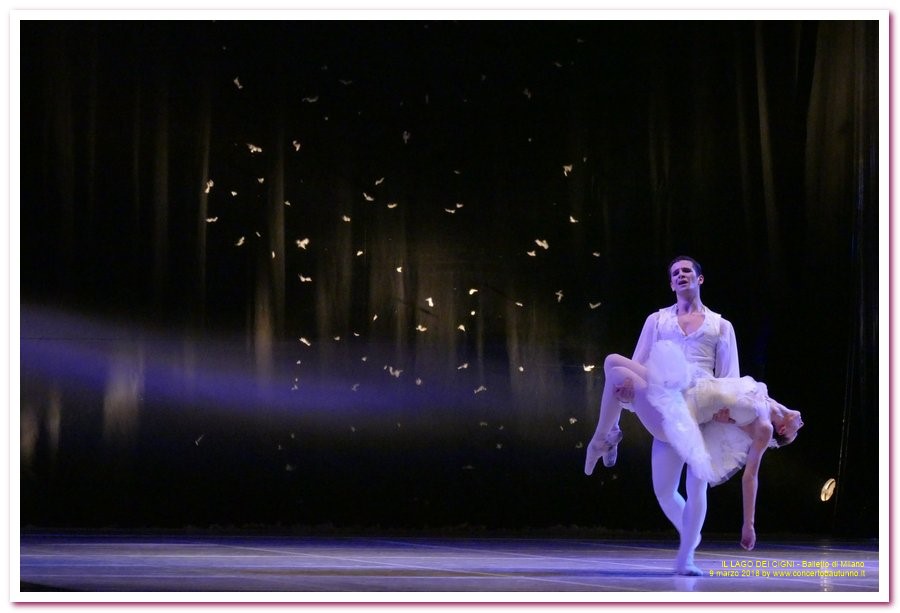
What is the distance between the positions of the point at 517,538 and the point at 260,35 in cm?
252

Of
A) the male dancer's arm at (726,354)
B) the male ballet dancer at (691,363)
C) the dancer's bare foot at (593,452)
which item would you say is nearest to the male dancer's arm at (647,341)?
the male ballet dancer at (691,363)

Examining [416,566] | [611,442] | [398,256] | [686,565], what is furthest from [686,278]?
[416,566]

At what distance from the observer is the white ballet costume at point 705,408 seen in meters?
4.81

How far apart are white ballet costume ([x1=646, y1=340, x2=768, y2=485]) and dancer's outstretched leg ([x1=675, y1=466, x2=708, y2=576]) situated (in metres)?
0.05

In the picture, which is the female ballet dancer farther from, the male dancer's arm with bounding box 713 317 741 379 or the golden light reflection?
the golden light reflection

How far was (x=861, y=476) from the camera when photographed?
227 inches

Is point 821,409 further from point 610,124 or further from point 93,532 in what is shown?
point 93,532

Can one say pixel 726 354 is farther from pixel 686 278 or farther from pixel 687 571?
pixel 687 571

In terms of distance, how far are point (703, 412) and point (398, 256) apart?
1618 millimetres

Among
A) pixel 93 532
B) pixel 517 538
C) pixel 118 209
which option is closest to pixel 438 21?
pixel 118 209

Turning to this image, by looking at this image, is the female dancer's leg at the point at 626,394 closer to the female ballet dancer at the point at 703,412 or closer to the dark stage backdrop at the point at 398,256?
the female ballet dancer at the point at 703,412

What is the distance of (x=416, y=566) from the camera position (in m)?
5.12

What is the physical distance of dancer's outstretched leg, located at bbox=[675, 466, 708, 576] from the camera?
4809 mm

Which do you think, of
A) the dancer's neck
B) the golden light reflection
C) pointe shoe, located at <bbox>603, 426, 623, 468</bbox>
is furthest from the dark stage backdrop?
the dancer's neck
